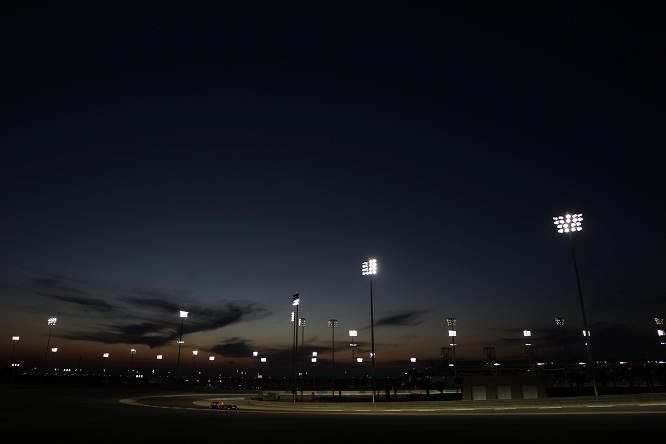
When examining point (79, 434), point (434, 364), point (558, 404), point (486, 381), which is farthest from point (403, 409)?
point (434, 364)

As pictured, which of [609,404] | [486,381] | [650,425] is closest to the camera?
[650,425]

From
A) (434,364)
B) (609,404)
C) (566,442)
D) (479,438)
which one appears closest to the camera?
(566,442)

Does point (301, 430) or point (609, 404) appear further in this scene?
point (609, 404)

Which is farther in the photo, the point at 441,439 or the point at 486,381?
the point at 486,381

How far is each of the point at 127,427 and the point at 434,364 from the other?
289 ft

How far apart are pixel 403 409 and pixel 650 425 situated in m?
19.9

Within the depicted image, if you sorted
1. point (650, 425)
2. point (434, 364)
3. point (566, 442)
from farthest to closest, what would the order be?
1. point (434, 364)
2. point (650, 425)
3. point (566, 442)

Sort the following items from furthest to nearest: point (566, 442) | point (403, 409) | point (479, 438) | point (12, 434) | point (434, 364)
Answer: point (434, 364) → point (403, 409) → point (12, 434) → point (479, 438) → point (566, 442)

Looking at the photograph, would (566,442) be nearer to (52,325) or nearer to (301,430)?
(301,430)

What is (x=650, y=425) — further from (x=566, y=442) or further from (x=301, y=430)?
(x=301, y=430)

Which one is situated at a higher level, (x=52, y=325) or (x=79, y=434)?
(x=52, y=325)

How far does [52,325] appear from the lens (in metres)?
102

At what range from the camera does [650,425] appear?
19797 millimetres

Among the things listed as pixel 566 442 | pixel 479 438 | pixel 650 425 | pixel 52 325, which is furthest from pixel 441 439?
pixel 52 325
